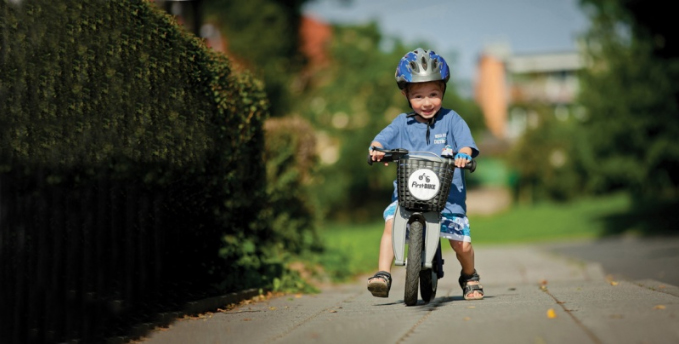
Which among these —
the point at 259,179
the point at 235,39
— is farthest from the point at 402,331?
the point at 235,39

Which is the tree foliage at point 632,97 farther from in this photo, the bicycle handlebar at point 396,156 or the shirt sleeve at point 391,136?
the bicycle handlebar at point 396,156

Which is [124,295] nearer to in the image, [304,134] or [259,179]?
[259,179]

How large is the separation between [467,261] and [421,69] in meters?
1.50

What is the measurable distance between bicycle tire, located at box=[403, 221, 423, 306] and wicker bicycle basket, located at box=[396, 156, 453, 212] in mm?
141

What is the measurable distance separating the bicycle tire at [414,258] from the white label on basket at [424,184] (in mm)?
209

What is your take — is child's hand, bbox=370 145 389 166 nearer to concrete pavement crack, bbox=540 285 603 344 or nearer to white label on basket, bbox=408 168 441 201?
white label on basket, bbox=408 168 441 201

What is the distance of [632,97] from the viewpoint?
955 inches

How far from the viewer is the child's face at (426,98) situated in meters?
6.29

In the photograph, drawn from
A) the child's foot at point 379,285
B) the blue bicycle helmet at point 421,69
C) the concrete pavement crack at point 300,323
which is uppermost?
the blue bicycle helmet at point 421,69

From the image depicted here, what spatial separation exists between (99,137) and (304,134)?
7.24 meters

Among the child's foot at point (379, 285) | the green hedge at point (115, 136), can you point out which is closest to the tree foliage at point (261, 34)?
the green hedge at point (115, 136)

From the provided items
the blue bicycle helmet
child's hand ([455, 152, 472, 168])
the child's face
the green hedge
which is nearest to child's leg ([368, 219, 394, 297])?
child's hand ([455, 152, 472, 168])

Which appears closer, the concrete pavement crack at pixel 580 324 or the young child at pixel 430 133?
the concrete pavement crack at pixel 580 324

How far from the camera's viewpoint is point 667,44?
24500 millimetres
